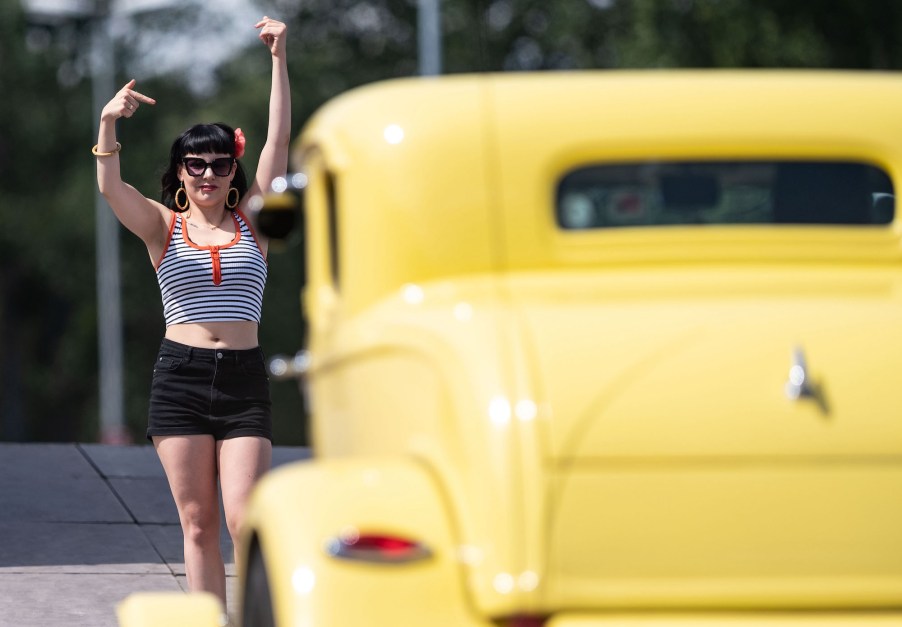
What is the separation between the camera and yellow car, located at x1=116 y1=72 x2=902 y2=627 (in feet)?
11.6

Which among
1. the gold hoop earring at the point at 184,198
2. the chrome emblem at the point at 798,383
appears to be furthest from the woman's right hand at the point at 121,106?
the chrome emblem at the point at 798,383

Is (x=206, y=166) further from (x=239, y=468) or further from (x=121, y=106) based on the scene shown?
(x=239, y=468)

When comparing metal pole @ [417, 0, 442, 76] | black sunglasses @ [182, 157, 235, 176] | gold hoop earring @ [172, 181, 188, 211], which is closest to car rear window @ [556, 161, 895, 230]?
black sunglasses @ [182, 157, 235, 176]

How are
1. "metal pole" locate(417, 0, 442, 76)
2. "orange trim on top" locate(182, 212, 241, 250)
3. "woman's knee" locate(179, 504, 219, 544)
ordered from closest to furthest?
"woman's knee" locate(179, 504, 219, 544), "orange trim on top" locate(182, 212, 241, 250), "metal pole" locate(417, 0, 442, 76)

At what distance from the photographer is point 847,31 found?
29844 millimetres

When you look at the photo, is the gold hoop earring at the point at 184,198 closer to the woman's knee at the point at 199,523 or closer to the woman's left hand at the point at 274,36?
the woman's left hand at the point at 274,36

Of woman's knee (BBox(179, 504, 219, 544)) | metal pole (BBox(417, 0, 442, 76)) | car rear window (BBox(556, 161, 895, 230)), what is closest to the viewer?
car rear window (BBox(556, 161, 895, 230))

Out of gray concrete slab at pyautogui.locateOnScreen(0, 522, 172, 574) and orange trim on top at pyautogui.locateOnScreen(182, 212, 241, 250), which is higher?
orange trim on top at pyautogui.locateOnScreen(182, 212, 241, 250)

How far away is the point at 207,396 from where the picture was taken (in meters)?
5.97

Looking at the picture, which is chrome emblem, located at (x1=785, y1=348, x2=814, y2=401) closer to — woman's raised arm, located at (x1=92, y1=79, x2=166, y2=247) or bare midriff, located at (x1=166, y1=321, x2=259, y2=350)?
bare midriff, located at (x1=166, y1=321, x2=259, y2=350)

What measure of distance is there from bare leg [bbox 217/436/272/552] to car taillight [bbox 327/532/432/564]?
7.54 ft

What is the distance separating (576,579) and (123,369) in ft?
145

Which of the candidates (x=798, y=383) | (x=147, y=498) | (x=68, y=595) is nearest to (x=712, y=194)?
(x=798, y=383)

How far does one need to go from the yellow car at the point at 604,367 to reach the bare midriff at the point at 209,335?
5.37ft
